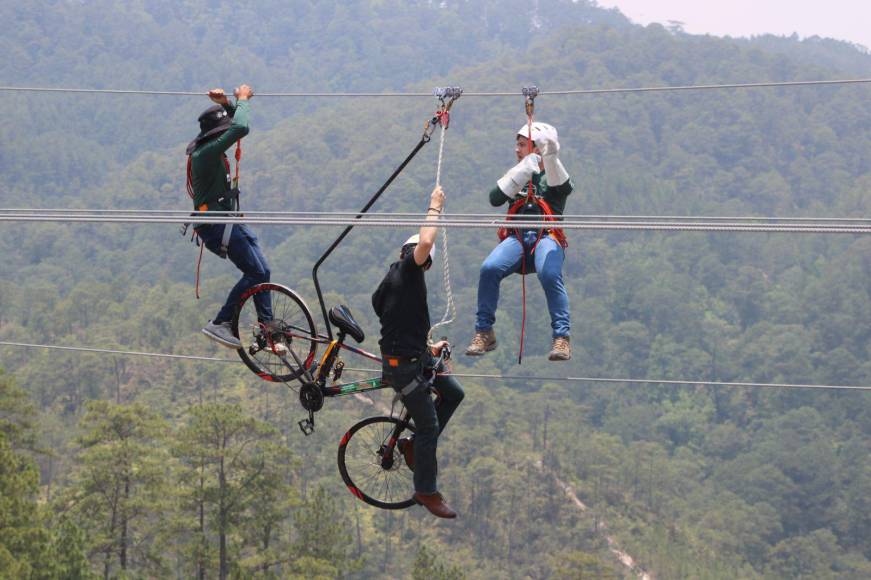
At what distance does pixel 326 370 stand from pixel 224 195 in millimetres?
1340

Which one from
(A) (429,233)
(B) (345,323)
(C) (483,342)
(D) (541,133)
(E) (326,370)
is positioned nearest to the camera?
(A) (429,233)

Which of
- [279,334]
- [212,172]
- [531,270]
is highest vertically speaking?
[212,172]

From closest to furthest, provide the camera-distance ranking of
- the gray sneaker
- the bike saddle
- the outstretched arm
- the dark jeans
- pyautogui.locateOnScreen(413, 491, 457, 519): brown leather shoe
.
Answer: the outstretched arm → the dark jeans → pyautogui.locateOnScreen(413, 491, 457, 519): brown leather shoe → the bike saddle → the gray sneaker

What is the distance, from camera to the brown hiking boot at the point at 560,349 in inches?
300

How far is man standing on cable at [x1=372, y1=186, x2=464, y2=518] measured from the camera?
6535 millimetres

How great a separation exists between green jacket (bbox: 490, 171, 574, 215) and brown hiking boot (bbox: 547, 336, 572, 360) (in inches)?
33.5

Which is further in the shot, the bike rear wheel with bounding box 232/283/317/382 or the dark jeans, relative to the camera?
the bike rear wheel with bounding box 232/283/317/382

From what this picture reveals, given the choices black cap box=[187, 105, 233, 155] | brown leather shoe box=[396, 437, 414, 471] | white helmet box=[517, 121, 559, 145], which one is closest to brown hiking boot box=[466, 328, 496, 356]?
brown leather shoe box=[396, 437, 414, 471]

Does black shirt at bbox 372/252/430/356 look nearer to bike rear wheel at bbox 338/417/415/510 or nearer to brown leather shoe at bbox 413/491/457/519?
bike rear wheel at bbox 338/417/415/510

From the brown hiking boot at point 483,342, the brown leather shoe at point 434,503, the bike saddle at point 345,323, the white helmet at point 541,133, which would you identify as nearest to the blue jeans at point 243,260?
the bike saddle at point 345,323

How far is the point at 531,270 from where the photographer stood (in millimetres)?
8000

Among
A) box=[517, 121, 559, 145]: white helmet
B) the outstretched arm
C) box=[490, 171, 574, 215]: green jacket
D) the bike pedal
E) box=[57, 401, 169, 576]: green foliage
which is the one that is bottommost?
box=[57, 401, 169, 576]: green foliage

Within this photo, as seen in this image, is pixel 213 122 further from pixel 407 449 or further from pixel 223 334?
pixel 407 449

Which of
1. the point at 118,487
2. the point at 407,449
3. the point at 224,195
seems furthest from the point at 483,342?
the point at 118,487
